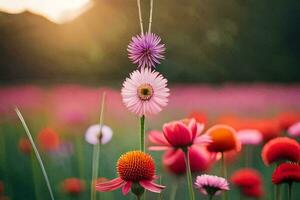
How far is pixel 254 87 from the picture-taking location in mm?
1316

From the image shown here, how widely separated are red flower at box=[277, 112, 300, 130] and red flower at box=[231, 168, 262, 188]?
0.40ft

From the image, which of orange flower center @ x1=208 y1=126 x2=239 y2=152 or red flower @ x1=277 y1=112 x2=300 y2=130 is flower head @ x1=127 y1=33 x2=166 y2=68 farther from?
red flower @ x1=277 y1=112 x2=300 y2=130

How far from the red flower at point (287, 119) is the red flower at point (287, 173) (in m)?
0.21

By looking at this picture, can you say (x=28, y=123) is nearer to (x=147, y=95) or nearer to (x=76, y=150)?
(x=76, y=150)

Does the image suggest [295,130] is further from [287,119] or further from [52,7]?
[52,7]

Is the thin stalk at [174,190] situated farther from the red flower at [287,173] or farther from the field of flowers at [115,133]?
the red flower at [287,173]

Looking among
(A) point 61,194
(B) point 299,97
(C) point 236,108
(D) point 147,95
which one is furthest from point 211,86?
(A) point 61,194

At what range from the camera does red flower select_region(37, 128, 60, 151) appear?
1.31 m

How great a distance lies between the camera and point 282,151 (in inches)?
43.4

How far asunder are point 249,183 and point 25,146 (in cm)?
52

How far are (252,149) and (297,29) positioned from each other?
0.30m

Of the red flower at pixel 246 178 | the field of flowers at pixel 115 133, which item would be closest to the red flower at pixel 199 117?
the field of flowers at pixel 115 133

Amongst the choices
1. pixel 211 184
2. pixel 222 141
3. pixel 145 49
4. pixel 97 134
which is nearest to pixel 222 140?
pixel 222 141

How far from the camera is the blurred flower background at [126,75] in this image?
129 cm
